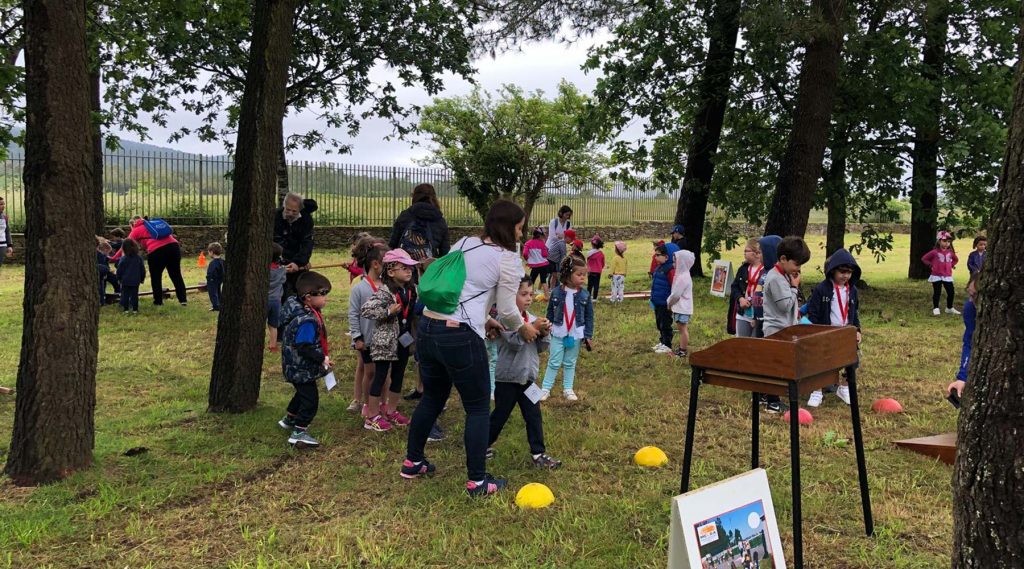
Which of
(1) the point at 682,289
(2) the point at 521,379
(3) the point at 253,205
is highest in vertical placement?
(3) the point at 253,205

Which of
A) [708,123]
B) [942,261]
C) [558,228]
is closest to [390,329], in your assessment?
[558,228]

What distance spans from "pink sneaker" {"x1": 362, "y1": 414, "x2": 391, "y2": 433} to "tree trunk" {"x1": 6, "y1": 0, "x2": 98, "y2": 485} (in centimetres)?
197

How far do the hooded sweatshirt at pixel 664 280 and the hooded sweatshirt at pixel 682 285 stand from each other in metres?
0.23

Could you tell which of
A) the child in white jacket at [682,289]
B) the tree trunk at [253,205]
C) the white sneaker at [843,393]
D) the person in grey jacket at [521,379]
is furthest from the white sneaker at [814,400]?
the tree trunk at [253,205]

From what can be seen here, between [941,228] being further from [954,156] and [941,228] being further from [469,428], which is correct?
[469,428]

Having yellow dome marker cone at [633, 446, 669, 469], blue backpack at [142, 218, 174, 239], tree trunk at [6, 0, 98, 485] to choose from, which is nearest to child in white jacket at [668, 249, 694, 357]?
yellow dome marker cone at [633, 446, 669, 469]

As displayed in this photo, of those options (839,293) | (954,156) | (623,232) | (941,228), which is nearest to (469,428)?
Result: (839,293)

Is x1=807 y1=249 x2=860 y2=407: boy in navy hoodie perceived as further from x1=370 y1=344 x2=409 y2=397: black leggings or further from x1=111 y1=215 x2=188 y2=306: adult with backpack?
x1=111 y1=215 x2=188 y2=306: adult with backpack

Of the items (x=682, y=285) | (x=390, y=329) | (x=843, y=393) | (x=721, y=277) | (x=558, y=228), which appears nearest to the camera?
(x=390, y=329)

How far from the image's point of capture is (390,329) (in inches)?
219

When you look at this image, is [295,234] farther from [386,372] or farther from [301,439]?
[301,439]

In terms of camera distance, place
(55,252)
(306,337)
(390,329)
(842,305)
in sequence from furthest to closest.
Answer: (842,305) → (390,329) → (306,337) → (55,252)

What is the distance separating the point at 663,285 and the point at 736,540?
242 inches

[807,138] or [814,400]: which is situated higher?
[807,138]
